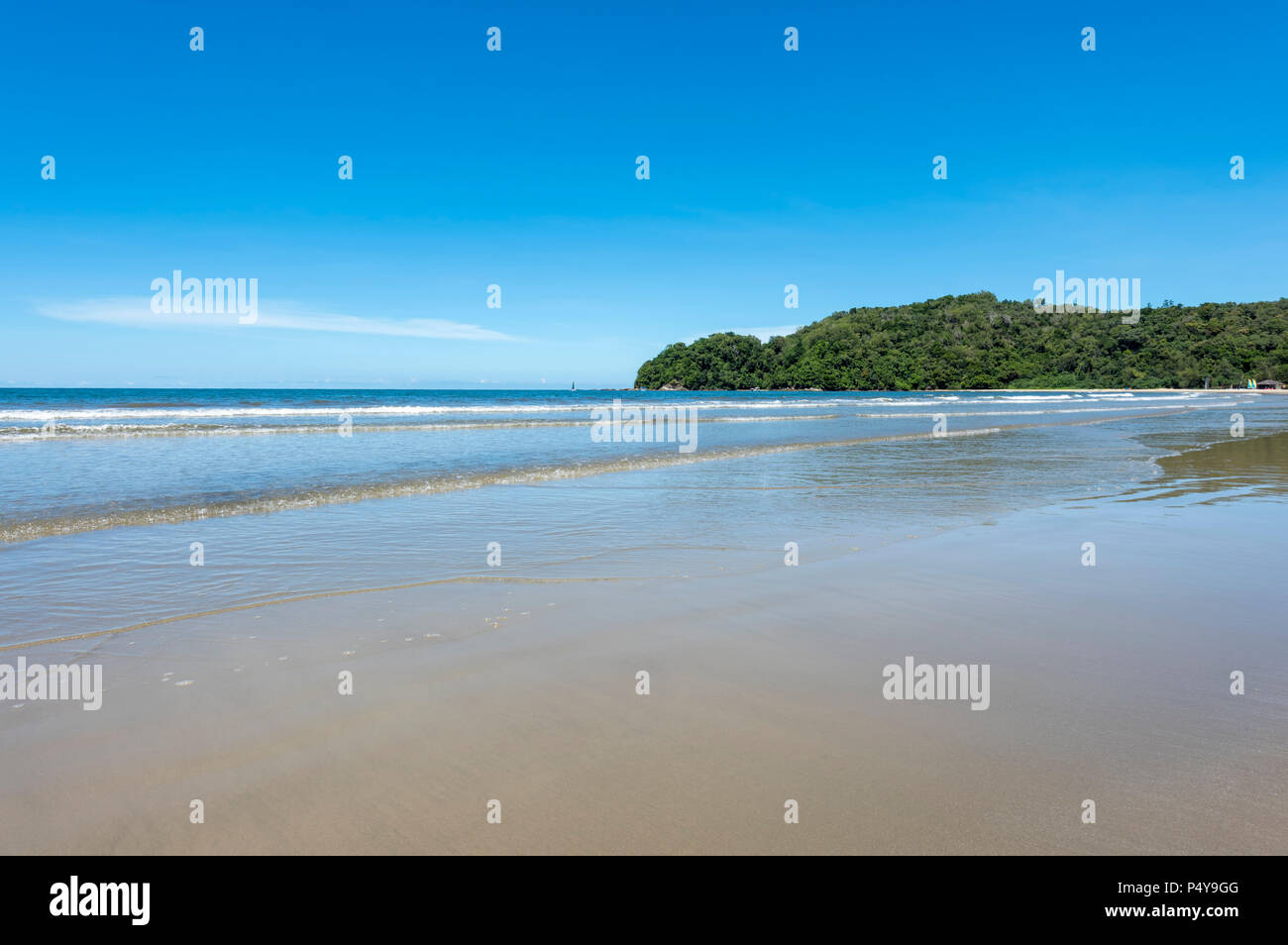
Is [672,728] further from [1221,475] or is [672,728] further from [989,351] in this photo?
[989,351]

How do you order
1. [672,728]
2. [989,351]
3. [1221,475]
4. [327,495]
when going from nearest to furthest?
[672,728], [327,495], [1221,475], [989,351]

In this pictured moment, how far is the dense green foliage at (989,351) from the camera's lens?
288 feet

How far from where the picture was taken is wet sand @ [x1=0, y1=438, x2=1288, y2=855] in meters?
2.34

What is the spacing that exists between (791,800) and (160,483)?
11.3 m

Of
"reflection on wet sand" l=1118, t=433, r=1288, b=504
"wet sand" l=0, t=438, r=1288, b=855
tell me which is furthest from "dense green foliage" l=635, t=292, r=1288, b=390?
"wet sand" l=0, t=438, r=1288, b=855

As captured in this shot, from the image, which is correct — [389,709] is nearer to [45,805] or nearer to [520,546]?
[45,805]

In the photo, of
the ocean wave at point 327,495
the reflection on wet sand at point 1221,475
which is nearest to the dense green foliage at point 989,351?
the reflection on wet sand at point 1221,475

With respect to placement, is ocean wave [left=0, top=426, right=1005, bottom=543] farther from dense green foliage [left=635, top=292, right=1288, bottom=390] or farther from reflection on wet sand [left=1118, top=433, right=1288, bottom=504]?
dense green foliage [left=635, top=292, right=1288, bottom=390]

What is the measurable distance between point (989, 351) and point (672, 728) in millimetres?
118976

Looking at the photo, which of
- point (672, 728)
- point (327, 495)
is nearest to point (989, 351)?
point (327, 495)

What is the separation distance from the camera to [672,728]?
3047mm

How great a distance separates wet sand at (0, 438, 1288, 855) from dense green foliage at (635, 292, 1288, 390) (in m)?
103
